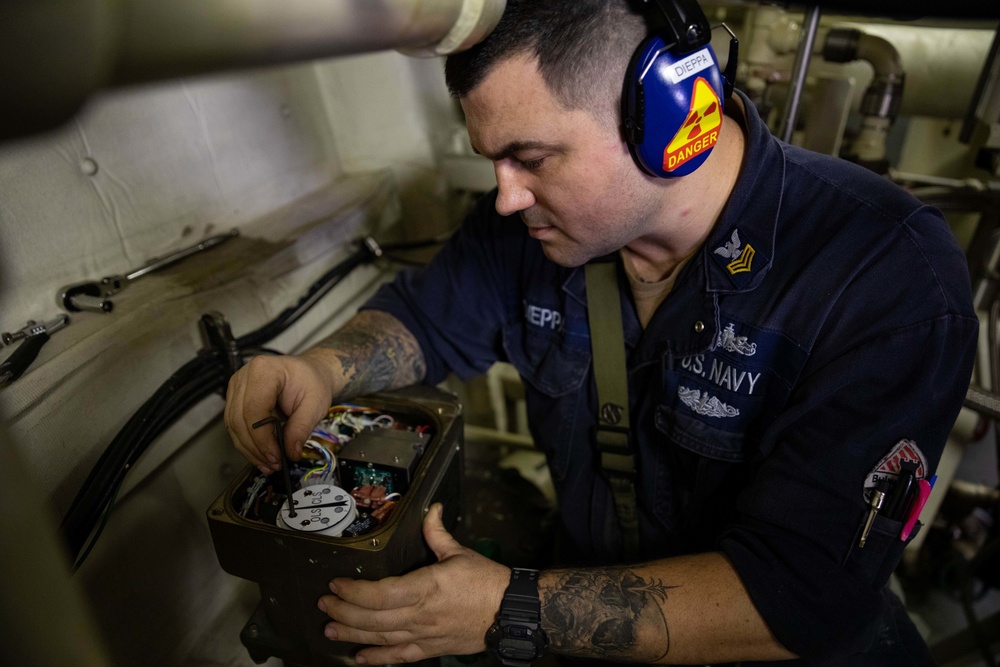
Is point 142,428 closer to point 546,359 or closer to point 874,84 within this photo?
point 546,359

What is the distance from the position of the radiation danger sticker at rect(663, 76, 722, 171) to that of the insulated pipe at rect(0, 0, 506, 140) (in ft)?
1.31

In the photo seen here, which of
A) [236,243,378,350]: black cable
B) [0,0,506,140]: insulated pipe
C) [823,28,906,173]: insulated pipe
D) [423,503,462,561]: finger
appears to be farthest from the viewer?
[823,28,906,173]: insulated pipe

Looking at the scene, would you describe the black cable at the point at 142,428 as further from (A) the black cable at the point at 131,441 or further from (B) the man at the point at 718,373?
(B) the man at the point at 718,373

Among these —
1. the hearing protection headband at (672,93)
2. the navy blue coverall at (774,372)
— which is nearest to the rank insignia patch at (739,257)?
the navy blue coverall at (774,372)

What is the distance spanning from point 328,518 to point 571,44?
582 mm

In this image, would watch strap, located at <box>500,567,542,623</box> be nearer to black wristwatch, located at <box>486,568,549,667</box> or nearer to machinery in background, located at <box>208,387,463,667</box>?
black wristwatch, located at <box>486,568,549,667</box>

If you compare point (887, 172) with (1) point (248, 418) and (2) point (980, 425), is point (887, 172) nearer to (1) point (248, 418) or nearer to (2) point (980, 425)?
(2) point (980, 425)

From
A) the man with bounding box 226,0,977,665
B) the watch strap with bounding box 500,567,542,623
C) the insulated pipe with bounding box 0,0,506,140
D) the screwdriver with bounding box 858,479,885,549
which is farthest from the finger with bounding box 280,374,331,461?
the screwdriver with bounding box 858,479,885,549

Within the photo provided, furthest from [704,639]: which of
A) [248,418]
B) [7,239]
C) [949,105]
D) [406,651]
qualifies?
[949,105]

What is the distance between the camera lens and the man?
0.67 meters

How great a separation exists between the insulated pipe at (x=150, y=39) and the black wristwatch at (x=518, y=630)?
605 millimetres

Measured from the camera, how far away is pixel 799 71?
1.11 m

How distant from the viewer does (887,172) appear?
1.38 m

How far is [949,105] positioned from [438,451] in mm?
1733
